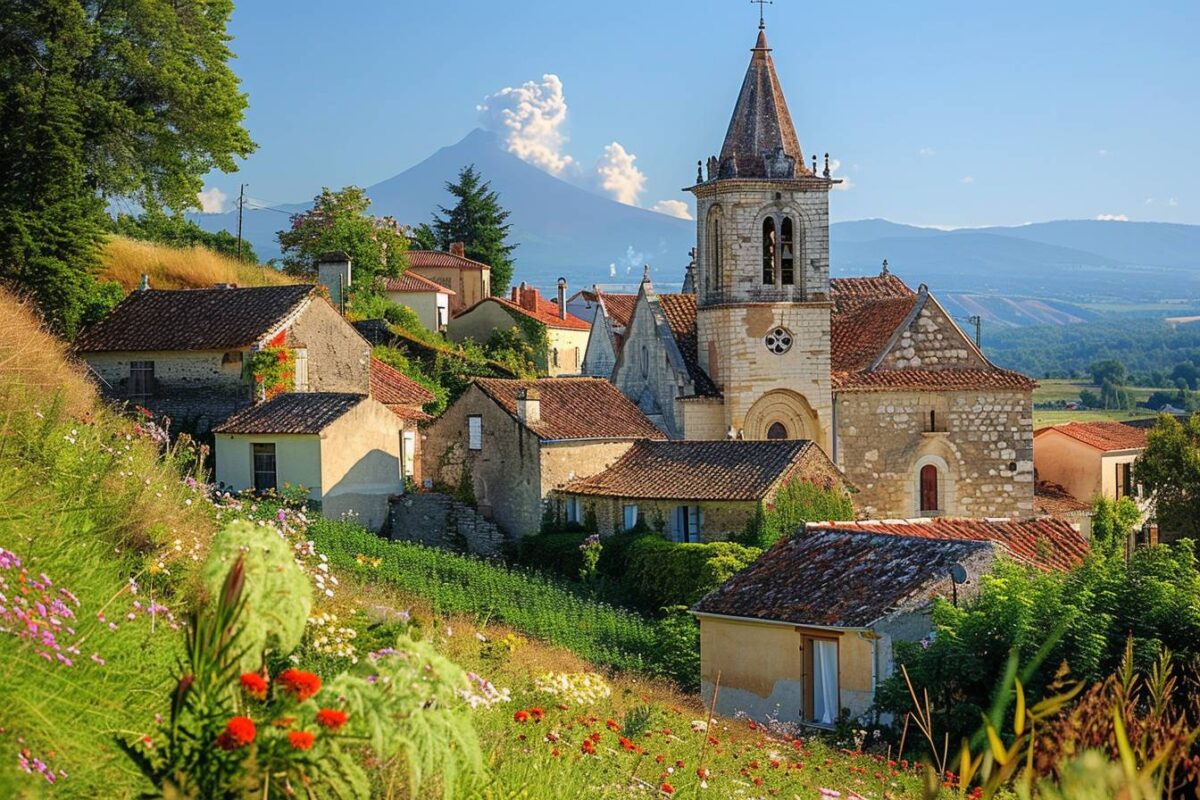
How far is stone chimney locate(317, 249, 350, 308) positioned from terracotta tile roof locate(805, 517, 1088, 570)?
2652cm

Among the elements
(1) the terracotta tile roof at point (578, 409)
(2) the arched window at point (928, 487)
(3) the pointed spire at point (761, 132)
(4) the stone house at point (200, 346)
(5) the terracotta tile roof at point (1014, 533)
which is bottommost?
(2) the arched window at point (928, 487)

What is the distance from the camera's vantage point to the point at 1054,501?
160 feet

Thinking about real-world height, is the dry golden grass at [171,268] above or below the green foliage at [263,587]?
above

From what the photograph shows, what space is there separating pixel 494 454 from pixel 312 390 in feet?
16.2

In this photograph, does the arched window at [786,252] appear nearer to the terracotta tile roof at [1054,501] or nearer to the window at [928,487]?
the window at [928,487]

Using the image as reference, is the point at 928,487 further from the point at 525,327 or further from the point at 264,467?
the point at 525,327

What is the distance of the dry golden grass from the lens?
44781 millimetres

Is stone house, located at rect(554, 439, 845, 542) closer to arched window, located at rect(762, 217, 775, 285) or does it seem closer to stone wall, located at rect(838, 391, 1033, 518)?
stone wall, located at rect(838, 391, 1033, 518)

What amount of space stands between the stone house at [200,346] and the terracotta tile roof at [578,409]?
454cm

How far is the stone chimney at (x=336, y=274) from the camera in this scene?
1946 inches

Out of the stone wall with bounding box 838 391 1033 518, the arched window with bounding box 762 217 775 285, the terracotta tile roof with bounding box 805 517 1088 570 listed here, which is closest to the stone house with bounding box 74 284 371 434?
the arched window with bounding box 762 217 775 285

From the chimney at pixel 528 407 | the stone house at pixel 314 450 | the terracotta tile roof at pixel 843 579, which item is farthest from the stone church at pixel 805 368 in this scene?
the terracotta tile roof at pixel 843 579

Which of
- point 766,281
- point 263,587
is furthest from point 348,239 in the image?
point 263,587

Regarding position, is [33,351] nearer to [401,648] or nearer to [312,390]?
[401,648]
